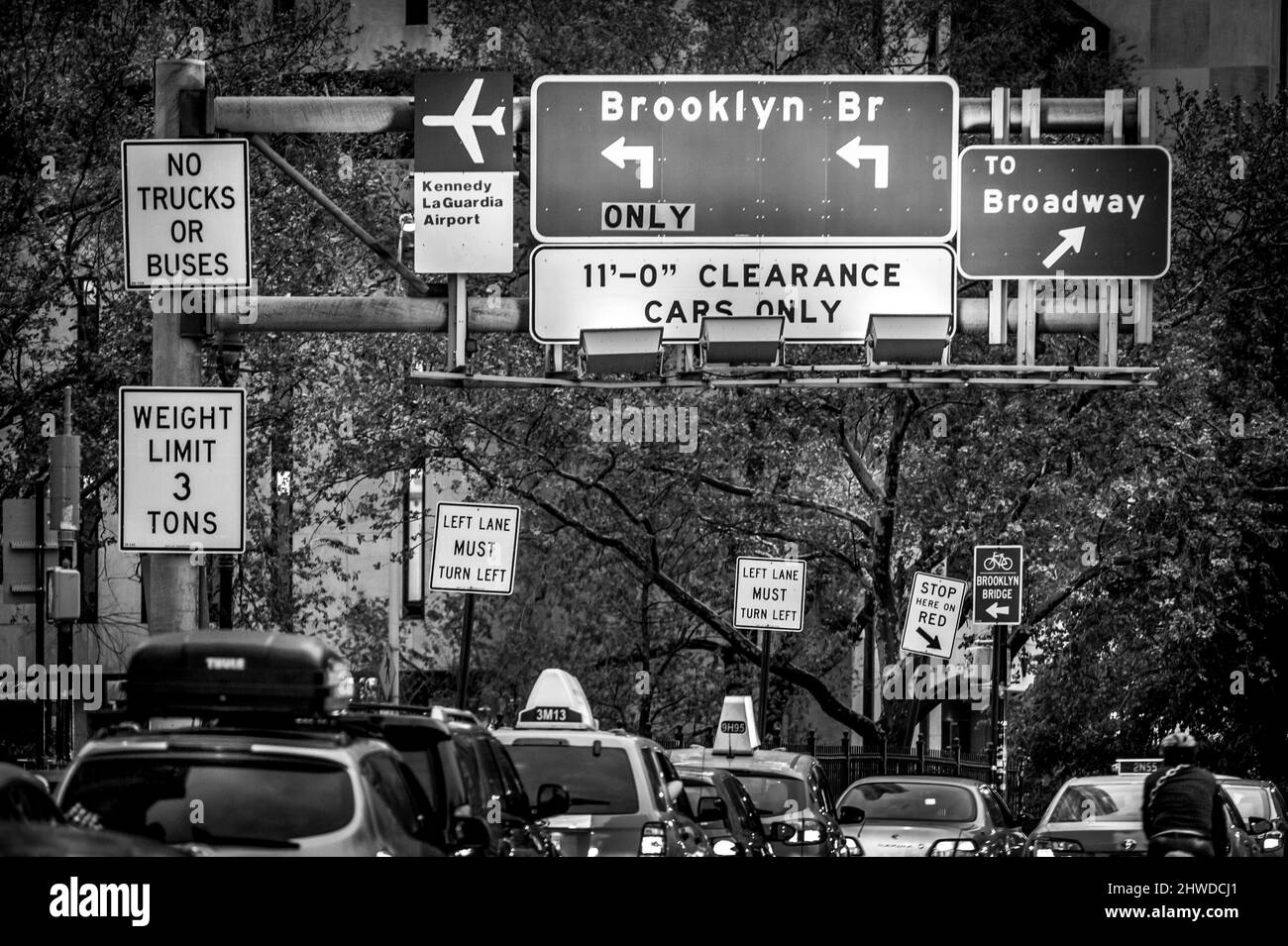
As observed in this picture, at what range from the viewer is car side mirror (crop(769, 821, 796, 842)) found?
55.2ft

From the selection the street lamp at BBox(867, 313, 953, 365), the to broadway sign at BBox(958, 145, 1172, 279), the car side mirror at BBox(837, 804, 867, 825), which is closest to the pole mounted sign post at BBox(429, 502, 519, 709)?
the car side mirror at BBox(837, 804, 867, 825)

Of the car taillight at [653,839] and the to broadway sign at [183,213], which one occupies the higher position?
the to broadway sign at [183,213]

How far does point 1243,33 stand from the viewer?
1369 inches

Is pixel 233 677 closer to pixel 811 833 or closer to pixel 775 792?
pixel 811 833

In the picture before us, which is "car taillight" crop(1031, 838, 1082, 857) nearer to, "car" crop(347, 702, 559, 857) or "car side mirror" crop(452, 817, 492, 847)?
"car" crop(347, 702, 559, 857)

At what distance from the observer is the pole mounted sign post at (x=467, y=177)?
15023 mm

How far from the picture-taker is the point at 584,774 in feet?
47.5

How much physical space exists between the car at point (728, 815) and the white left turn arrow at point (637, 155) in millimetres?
4560

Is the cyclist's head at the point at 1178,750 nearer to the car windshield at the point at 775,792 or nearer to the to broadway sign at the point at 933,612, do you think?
the car windshield at the point at 775,792

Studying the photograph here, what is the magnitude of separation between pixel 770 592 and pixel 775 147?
39.4ft

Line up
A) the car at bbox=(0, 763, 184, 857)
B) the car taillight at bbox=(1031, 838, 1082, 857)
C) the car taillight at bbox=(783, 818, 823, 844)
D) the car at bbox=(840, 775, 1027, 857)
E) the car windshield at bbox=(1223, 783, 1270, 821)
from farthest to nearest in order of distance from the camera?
the car windshield at bbox=(1223, 783, 1270, 821), the car at bbox=(840, 775, 1027, 857), the car taillight at bbox=(783, 818, 823, 844), the car taillight at bbox=(1031, 838, 1082, 857), the car at bbox=(0, 763, 184, 857)

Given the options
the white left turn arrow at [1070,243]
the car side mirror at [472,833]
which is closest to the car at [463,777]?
the car side mirror at [472,833]
